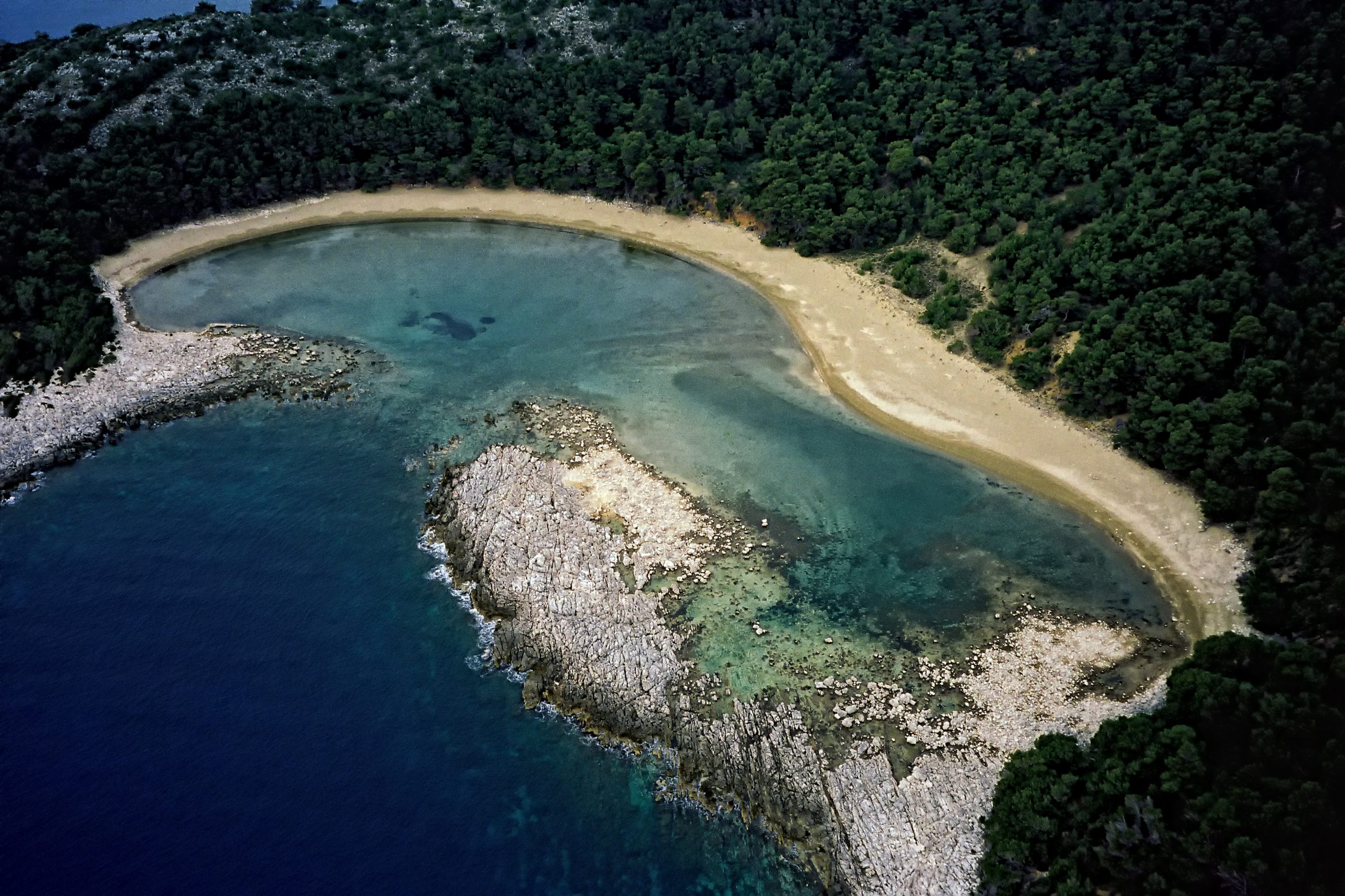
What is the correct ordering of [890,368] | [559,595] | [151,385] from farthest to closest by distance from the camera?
[890,368], [151,385], [559,595]

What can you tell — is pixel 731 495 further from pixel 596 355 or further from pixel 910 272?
pixel 910 272

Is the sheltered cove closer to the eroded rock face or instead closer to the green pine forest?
the eroded rock face

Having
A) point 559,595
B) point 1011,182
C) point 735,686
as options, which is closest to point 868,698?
point 735,686

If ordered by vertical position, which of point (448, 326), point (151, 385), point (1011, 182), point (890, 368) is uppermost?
point (1011, 182)

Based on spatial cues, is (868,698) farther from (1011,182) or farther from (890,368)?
(1011,182)

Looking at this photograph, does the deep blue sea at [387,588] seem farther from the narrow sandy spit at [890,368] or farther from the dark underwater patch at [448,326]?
the narrow sandy spit at [890,368]
